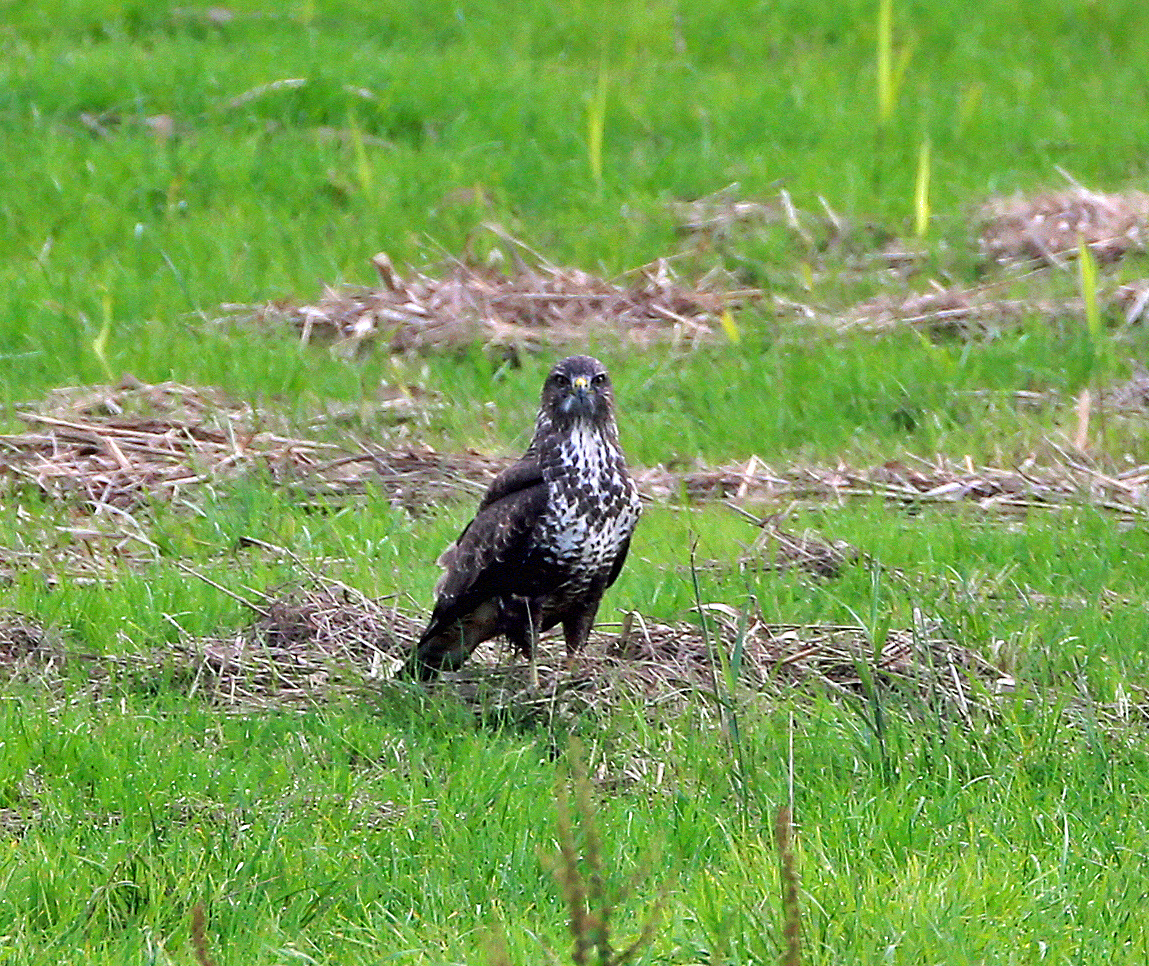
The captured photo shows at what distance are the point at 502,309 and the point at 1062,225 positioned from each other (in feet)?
10.4

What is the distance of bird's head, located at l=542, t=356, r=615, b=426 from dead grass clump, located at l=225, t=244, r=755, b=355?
124 inches

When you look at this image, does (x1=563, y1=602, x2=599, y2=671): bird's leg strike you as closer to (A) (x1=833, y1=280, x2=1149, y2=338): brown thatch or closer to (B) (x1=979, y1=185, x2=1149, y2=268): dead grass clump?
(A) (x1=833, y1=280, x2=1149, y2=338): brown thatch

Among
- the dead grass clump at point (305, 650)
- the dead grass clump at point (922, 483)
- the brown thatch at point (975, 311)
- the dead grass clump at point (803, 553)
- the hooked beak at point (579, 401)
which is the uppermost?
the hooked beak at point (579, 401)

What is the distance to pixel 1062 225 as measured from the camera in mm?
10242

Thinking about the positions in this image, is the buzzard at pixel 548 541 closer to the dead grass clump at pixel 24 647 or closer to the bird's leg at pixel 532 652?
the bird's leg at pixel 532 652

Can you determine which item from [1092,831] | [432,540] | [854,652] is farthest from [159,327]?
[1092,831]

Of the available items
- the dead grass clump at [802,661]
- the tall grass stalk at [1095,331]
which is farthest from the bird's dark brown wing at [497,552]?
the tall grass stalk at [1095,331]

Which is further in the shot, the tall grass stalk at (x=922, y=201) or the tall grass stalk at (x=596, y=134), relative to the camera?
the tall grass stalk at (x=596, y=134)

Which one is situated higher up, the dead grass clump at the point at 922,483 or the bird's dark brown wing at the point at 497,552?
the bird's dark brown wing at the point at 497,552

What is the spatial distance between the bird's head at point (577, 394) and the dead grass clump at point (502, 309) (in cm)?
316

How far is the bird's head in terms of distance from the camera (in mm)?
5863

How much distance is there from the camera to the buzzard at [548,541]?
569 cm

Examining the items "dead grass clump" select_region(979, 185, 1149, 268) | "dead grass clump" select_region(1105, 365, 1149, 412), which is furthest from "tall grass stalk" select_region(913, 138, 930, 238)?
"dead grass clump" select_region(1105, 365, 1149, 412)

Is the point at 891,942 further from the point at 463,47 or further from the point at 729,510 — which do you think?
the point at 463,47
